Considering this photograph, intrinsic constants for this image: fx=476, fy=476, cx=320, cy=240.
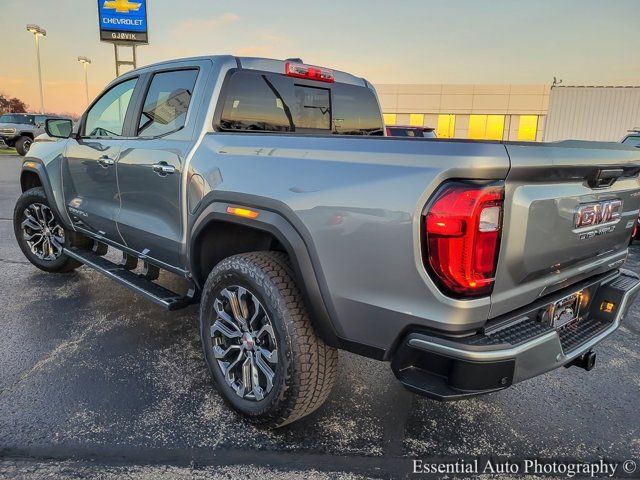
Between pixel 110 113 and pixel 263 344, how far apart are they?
272 centimetres

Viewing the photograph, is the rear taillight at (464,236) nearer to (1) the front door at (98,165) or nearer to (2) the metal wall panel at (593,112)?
(1) the front door at (98,165)

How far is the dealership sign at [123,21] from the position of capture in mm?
23859

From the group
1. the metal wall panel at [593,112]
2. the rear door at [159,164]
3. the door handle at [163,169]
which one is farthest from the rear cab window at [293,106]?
the metal wall panel at [593,112]

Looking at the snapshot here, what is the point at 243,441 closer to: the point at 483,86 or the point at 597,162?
the point at 597,162

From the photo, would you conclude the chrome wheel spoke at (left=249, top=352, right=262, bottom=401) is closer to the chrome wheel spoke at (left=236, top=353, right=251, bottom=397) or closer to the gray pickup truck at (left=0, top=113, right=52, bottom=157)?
the chrome wheel spoke at (left=236, top=353, right=251, bottom=397)

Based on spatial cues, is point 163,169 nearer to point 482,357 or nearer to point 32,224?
point 482,357

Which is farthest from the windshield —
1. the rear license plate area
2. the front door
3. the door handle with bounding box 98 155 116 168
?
the rear license plate area

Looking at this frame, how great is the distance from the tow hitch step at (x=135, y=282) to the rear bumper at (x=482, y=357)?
1.67m

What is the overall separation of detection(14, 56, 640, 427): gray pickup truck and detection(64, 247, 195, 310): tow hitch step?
29 millimetres

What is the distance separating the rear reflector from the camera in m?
3.41

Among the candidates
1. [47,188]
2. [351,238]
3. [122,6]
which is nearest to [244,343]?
[351,238]

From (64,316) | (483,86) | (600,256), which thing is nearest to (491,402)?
(600,256)

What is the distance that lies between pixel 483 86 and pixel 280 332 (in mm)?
37585

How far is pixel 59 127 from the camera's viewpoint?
4.67 m
